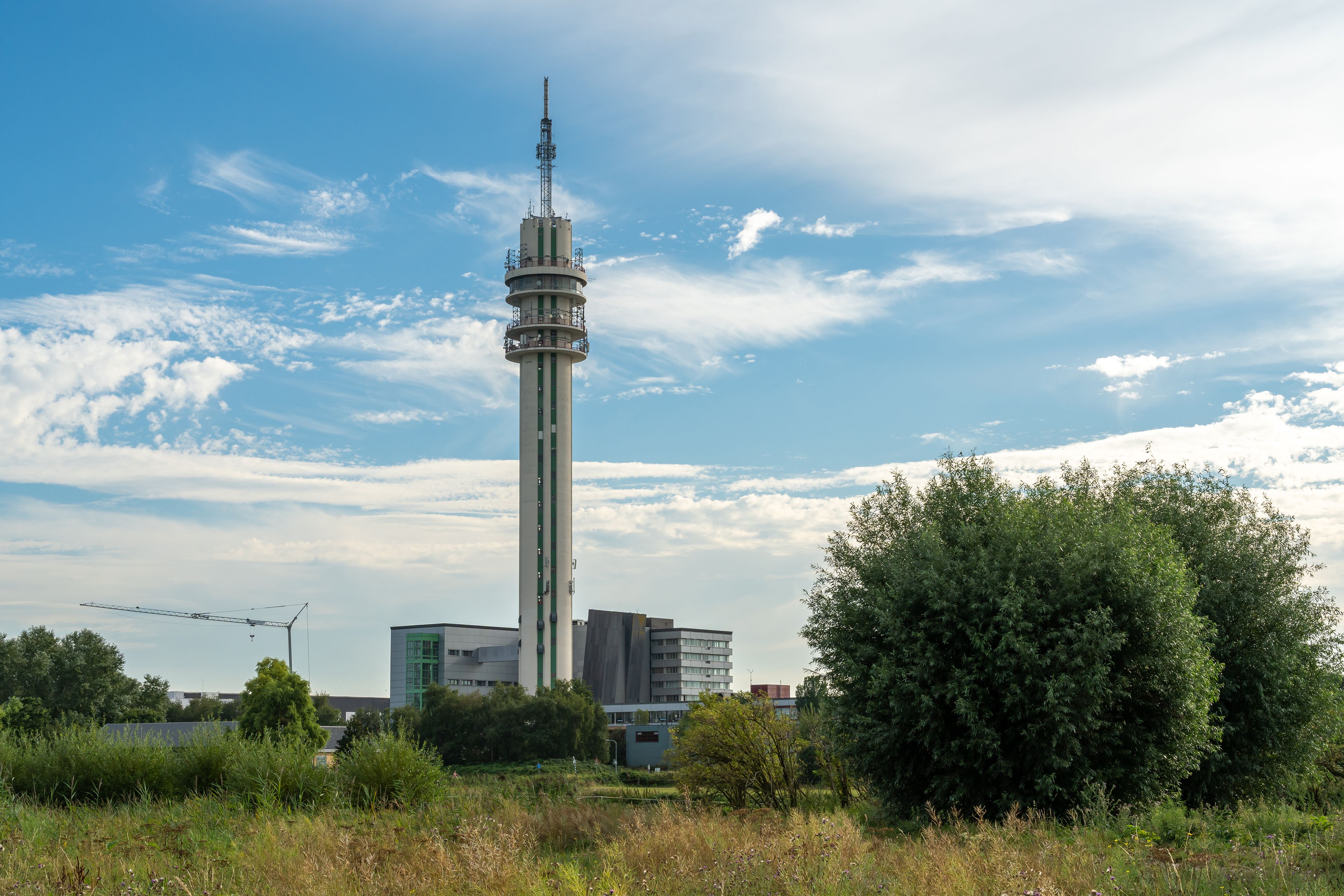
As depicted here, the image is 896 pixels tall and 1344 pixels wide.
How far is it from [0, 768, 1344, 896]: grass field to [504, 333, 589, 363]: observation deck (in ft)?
274

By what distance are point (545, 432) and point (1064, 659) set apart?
79.5m

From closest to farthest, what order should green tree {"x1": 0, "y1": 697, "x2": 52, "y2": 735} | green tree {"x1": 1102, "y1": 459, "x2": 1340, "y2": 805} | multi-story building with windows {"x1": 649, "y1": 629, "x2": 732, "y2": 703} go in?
green tree {"x1": 1102, "y1": 459, "x2": 1340, "y2": 805} < green tree {"x1": 0, "y1": 697, "x2": 52, "y2": 735} < multi-story building with windows {"x1": 649, "y1": 629, "x2": 732, "y2": 703}

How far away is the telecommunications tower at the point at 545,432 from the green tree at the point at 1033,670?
72.5m

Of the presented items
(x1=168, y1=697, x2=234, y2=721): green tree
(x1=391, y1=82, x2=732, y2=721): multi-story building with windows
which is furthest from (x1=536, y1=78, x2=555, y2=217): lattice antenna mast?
(x1=168, y1=697, x2=234, y2=721): green tree

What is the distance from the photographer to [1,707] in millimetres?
36969

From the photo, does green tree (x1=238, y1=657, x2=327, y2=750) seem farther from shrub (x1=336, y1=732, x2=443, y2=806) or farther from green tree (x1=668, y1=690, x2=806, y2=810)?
shrub (x1=336, y1=732, x2=443, y2=806)

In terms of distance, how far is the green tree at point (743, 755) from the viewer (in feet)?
124

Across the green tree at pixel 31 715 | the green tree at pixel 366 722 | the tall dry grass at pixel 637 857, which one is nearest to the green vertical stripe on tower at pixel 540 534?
the green tree at pixel 366 722

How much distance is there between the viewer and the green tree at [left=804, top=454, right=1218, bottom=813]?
2248 centimetres

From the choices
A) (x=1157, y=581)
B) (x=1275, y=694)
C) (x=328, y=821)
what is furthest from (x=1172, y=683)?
(x=328, y=821)

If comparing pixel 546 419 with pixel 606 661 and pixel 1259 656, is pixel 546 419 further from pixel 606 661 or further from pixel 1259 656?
pixel 1259 656

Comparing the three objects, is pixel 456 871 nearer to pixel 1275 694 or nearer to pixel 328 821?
pixel 328 821

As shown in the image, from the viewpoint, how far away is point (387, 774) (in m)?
19.0

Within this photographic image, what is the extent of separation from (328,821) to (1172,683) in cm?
1805
